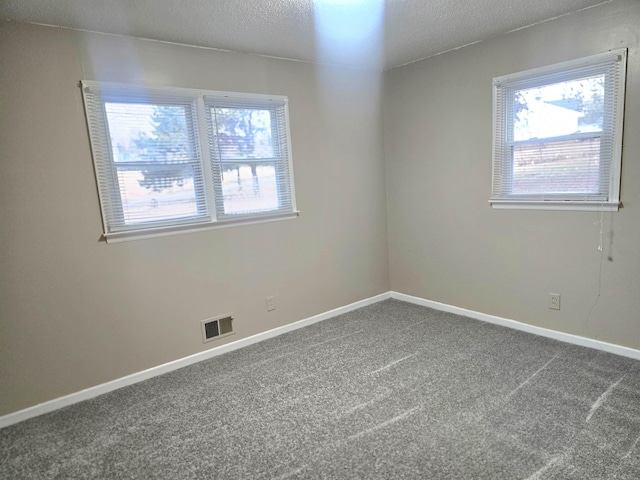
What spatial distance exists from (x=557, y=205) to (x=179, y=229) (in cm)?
289

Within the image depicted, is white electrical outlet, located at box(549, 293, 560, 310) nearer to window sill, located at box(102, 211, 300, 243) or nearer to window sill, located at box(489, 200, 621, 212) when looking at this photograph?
window sill, located at box(489, 200, 621, 212)

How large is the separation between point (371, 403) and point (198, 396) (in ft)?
3.79

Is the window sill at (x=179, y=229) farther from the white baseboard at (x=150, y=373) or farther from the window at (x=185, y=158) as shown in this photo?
the white baseboard at (x=150, y=373)

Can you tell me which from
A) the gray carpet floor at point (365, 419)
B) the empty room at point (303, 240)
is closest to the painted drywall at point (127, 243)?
the empty room at point (303, 240)

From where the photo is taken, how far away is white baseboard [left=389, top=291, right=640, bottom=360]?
2766 mm

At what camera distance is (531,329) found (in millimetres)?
3217

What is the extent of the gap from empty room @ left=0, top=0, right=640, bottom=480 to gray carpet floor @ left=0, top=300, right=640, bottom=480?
0.01 meters

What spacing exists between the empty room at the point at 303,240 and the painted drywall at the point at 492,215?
0.06 feet

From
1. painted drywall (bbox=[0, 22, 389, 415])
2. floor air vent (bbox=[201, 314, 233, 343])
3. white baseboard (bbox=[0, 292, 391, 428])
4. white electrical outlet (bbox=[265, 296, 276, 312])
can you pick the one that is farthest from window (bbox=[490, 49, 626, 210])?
floor air vent (bbox=[201, 314, 233, 343])

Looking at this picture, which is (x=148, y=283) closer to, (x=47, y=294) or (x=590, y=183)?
(x=47, y=294)

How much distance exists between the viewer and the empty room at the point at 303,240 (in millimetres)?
2109

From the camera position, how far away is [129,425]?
7.52 ft

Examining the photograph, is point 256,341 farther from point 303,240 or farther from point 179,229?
point 179,229

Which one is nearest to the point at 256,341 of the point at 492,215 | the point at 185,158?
the point at 185,158
